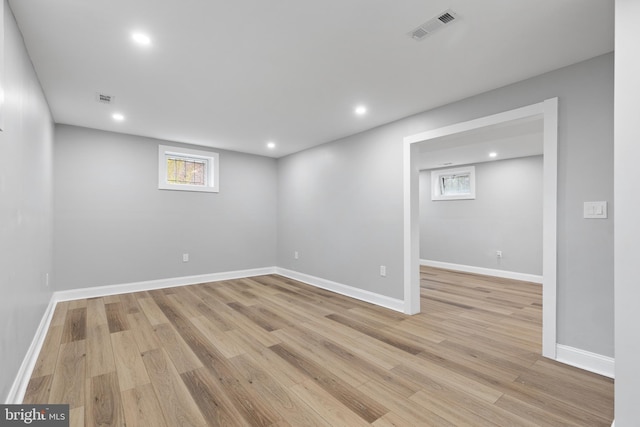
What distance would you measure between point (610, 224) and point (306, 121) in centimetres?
309

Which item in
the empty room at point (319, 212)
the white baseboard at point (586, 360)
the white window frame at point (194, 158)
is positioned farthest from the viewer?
the white window frame at point (194, 158)

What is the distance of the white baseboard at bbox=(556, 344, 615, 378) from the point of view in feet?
6.88

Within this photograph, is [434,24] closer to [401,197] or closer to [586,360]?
[401,197]

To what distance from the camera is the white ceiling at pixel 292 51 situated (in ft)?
5.65

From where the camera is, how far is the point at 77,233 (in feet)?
13.0

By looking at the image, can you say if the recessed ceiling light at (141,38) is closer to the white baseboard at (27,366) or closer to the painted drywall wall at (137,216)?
the white baseboard at (27,366)

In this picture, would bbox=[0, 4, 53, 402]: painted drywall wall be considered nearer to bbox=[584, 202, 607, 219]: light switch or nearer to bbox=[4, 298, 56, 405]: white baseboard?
bbox=[4, 298, 56, 405]: white baseboard

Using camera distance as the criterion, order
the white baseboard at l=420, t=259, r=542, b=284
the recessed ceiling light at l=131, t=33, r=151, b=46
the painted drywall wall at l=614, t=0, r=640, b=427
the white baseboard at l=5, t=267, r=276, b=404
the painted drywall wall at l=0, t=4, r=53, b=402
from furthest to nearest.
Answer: the white baseboard at l=420, t=259, r=542, b=284, the recessed ceiling light at l=131, t=33, r=151, b=46, the white baseboard at l=5, t=267, r=276, b=404, the painted drywall wall at l=0, t=4, r=53, b=402, the painted drywall wall at l=614, t=0, r=640, b=427

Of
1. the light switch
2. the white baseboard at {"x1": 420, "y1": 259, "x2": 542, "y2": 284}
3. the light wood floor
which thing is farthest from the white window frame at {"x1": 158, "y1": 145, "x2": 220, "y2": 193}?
the white baseboard at {"x1": 420, "y1": 259, "x2": 542, "y2": 284}

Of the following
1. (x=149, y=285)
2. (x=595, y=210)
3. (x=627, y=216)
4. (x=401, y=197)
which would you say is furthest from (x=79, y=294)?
(x=595, y=210)

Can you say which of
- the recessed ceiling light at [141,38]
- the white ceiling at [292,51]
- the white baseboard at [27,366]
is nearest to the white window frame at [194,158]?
the white ceiling at [292,51]

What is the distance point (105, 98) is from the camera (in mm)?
3010

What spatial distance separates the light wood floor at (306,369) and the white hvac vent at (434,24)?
2.39 m

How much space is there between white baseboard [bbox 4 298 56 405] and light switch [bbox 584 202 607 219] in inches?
157
